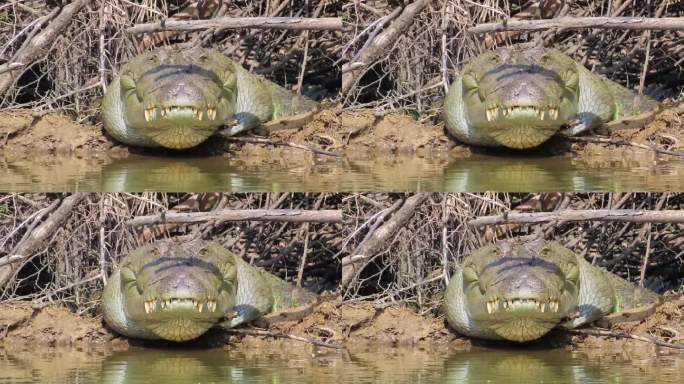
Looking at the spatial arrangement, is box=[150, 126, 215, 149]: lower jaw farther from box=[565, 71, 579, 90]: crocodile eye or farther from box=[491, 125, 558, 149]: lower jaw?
box=[565, 71, 579, 90]: crocodile eye

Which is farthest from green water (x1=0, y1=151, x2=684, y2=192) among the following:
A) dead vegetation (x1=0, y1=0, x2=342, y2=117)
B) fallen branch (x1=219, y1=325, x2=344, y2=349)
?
fallen branch (x1=219, y1=325, x2=344, y2=349)

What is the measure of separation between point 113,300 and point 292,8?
2950mm

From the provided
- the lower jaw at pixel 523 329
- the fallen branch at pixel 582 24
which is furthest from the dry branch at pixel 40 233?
the lower jaw at pixel 523 329

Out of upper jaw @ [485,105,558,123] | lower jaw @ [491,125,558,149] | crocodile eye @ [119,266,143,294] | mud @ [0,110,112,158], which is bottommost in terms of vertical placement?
crocodile eye @ [119,266,143,294]

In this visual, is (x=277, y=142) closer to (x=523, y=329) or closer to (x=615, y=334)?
(x=523, y=329)

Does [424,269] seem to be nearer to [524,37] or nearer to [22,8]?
[524,37]

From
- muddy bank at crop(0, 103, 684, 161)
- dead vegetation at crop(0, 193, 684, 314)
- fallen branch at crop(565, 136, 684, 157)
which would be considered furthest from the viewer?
fallen branch at crop(565, 136, 684, 157)

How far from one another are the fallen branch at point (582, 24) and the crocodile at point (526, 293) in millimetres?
1848

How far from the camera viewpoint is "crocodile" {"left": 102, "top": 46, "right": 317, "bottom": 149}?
35.4ft

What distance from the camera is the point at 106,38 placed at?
12234mm

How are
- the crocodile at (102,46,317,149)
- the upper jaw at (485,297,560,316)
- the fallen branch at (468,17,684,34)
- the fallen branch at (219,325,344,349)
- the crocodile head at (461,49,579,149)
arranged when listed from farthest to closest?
the fallen branch at (468,17,684,34), the fallen branch at (219,325,344,349), the crocodile head at (461,49,579,149), the crocodile at (102,46,317,149), the upper jaw at (485,297,560,316)

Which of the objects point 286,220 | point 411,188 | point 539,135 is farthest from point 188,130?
point 539,135

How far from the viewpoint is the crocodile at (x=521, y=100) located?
11.0 m

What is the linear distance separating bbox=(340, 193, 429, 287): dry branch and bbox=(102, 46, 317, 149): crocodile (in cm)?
129
